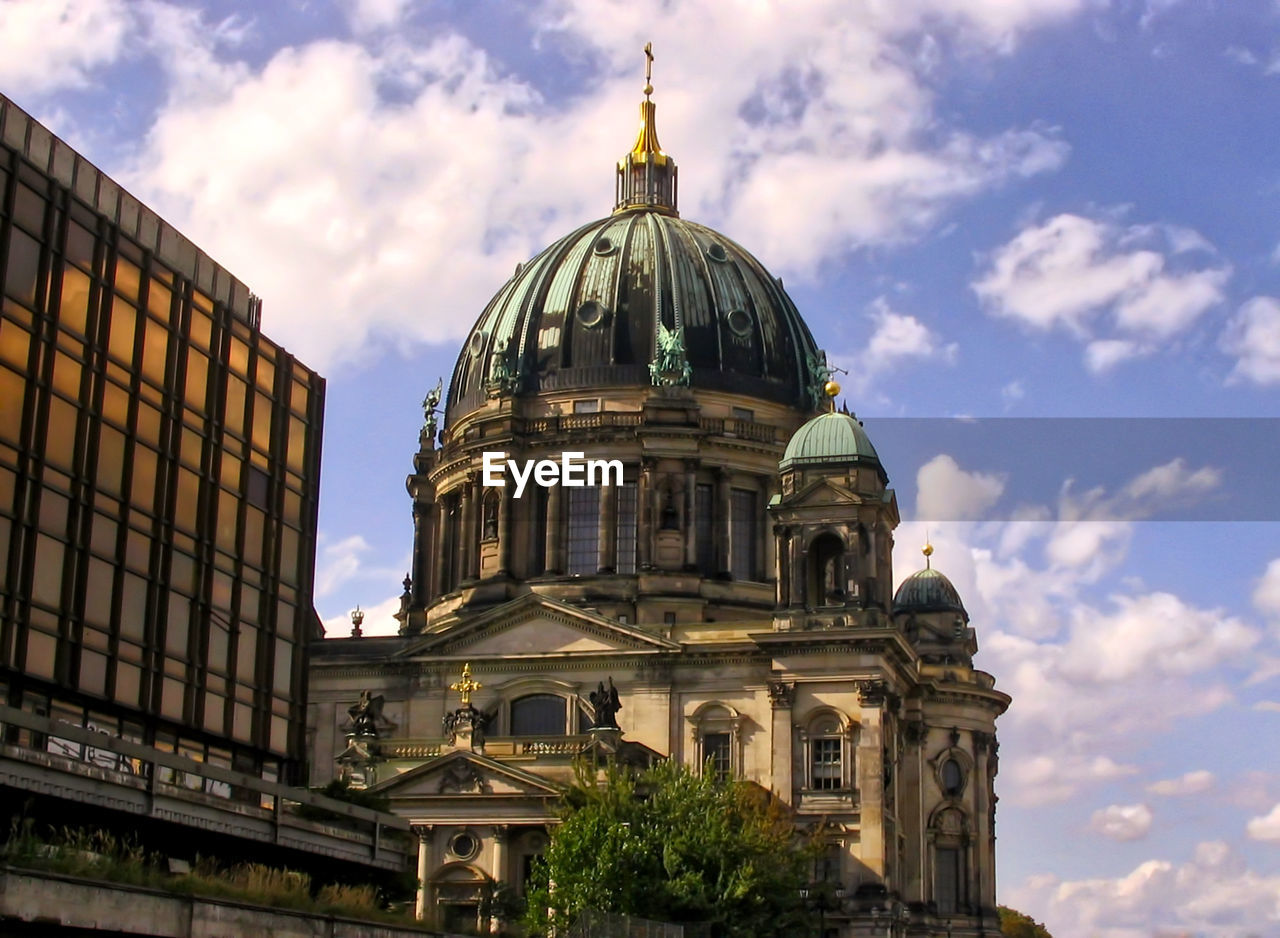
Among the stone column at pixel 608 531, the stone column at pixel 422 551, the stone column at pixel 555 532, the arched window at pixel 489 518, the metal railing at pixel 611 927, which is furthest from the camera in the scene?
the stone column at pixel 422 551

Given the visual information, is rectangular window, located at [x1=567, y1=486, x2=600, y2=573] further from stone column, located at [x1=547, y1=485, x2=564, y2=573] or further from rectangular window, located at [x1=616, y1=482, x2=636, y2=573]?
rectangular window, located at [x1=616, y1=482, x2=636, y2=573]

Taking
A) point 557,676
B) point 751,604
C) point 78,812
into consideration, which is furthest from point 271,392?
point 751,604

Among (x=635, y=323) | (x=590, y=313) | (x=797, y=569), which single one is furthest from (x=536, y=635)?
(x=590, y=313)

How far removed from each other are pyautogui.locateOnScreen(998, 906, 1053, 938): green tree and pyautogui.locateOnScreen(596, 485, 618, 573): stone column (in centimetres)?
8347

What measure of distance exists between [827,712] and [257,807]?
38.9m

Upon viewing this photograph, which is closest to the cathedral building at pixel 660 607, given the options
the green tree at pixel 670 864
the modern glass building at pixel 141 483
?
the green tree at pixel 670 864

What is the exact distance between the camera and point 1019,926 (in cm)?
17062

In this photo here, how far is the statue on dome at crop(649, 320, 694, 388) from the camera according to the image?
92.4m

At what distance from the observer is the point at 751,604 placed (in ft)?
295

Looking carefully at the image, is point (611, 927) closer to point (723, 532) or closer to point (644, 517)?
point (644, 517)

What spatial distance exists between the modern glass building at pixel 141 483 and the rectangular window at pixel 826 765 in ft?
90.4

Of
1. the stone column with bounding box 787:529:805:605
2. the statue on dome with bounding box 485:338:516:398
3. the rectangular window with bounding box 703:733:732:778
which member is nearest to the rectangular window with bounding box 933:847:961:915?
the rectangular window with bounding box 703:733:732:778

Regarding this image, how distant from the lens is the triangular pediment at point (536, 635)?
82.6m

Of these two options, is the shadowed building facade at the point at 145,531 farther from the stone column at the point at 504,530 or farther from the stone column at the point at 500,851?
the stone column at the point at 504,530
